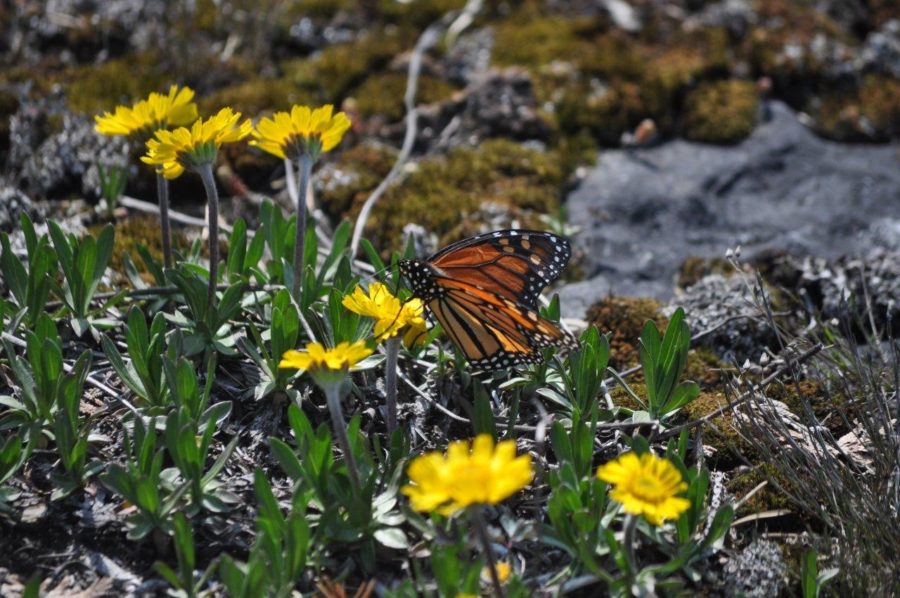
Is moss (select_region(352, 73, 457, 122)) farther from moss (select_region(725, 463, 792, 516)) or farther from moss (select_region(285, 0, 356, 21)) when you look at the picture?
moss (select_region(725, 463, 792, 516))

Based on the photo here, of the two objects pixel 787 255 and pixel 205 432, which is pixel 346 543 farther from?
pixel 787 255

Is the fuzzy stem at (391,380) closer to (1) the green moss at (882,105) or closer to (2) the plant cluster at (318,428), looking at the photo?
(2) the plant cluster at (318,428)

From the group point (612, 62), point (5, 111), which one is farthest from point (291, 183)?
point (612, 62)

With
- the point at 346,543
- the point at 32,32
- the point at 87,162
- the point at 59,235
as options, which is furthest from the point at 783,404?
the point at 32,32

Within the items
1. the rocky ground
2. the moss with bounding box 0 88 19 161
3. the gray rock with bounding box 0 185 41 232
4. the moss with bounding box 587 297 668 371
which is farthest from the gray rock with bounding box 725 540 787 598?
the moss with bounding box 0 88 19 161

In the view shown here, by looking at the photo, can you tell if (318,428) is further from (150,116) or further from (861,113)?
(861,113)

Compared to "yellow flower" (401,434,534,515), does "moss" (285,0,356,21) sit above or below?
below

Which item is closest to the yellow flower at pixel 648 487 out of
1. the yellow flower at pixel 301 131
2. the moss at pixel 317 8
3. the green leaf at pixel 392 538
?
the green leaf at pixel 392 538
